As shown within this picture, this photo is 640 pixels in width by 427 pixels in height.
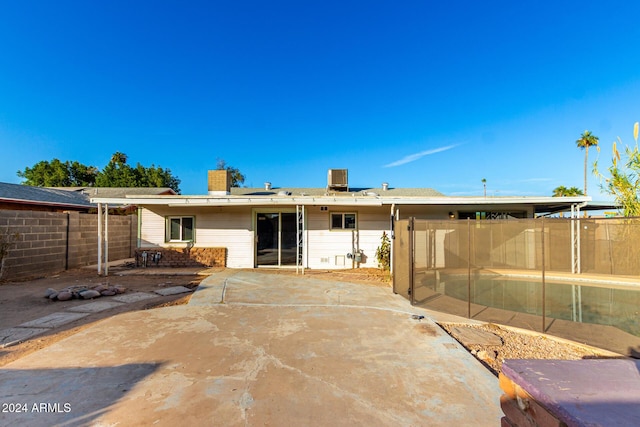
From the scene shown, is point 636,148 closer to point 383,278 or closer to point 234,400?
point 383,278

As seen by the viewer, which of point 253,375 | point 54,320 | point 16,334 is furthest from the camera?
point 54,320

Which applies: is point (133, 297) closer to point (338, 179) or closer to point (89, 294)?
point (89, 294)

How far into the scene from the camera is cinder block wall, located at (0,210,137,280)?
8.62 m

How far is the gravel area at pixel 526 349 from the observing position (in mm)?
3793

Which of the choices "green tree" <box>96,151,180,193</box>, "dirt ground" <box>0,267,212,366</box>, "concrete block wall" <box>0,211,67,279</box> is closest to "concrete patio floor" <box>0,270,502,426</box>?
"dirt ground" <box>0,267,212,366</box>

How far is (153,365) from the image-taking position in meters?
3.35

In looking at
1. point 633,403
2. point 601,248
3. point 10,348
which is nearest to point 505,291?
point 601,248

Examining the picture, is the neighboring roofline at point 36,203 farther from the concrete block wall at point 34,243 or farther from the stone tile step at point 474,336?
the stone tile step at point 474,336

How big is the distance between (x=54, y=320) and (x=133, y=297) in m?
1.57

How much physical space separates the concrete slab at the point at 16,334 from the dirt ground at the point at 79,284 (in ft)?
0.39

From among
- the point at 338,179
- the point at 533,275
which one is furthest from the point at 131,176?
the point at 533,275

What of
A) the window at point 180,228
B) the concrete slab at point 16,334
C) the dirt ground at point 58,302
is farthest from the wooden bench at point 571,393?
the window at point 180,228

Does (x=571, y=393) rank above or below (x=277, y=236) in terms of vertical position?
below

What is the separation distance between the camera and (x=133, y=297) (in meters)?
6.53
